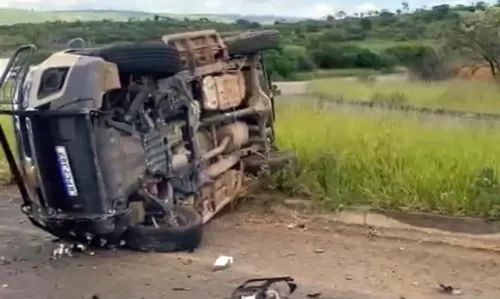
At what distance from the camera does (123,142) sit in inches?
252

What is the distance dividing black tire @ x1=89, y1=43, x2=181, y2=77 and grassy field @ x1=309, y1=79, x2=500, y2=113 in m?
5.66

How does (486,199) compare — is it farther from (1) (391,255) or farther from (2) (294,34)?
(2) (294,34)

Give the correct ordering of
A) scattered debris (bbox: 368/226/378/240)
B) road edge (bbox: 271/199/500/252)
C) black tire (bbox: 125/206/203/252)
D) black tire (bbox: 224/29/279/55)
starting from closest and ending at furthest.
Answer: black tire (bbox: 125/206/203/252) → road edge (bbox: 271/199/500/252) → scattered debris (bbox: 368/226/378/240) → black tire (bbox: 224/29/279/55)

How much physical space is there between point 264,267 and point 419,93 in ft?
30.3

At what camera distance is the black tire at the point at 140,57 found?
6484 millimetres

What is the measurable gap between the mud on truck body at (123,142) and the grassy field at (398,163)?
36.8 inches

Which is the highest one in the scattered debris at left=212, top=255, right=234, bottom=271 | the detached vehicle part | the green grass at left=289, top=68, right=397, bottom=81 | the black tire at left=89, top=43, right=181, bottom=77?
the black tire at left=89, top=43, right=181, bottom=77

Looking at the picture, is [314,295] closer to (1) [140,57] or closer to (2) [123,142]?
(2) [123,142]

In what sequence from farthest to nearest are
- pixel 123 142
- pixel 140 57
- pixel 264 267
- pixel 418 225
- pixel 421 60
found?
pixel 421 60, pixel 418 225, pixel 140 57, pixel 123 142, pixel 264 267

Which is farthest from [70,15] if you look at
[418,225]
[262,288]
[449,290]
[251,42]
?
[449,290]

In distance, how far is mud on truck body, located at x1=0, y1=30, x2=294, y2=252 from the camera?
6.13 m

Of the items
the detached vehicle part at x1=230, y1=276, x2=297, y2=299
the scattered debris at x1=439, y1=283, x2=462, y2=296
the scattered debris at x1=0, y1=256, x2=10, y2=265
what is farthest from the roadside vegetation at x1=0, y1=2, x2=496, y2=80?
the scattered debris at x1=439, y1=283, x2=462, y2=296

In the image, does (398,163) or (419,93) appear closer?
(398,163)

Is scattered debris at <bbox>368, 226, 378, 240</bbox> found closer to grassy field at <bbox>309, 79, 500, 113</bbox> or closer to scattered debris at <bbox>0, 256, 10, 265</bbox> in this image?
scattered debris at <bbox>0, 256, 10, 265</bbox>
